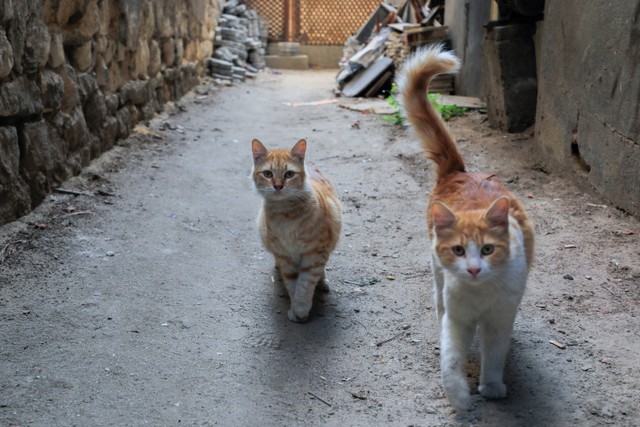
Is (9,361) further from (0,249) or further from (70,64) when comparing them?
(70,64)

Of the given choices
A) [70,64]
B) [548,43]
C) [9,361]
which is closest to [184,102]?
[70,64]

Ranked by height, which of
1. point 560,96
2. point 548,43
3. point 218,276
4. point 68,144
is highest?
point 548,43

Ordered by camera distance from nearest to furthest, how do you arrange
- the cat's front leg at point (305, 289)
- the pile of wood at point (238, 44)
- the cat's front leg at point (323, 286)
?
the cat's front leg at point (305, 289)
the cat's front leg at point (323, 286)
the pile of wood at point (238, 44)

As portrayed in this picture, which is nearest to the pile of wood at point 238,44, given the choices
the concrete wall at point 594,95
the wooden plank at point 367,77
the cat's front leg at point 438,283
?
the wooden plank at point 367,77

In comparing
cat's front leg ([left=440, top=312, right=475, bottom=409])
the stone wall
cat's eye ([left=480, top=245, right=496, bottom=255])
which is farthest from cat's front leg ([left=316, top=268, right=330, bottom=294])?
the stone wall

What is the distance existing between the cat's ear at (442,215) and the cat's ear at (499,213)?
134 millimetres

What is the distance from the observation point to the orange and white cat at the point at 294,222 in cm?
324

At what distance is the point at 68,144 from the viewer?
16.6 ft

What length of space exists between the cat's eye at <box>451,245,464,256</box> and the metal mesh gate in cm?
1752

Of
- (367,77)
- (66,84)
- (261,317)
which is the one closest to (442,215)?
(261,317)

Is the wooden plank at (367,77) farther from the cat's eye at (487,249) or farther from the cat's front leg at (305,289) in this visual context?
the cat's eye at (487,249)

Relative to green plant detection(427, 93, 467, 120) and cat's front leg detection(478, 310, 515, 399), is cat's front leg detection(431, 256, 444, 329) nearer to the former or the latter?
cat's front leg detection(478, 310, 515, 399)

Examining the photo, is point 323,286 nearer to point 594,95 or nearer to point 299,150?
point 299,150

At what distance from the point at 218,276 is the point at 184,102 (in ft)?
21.1
